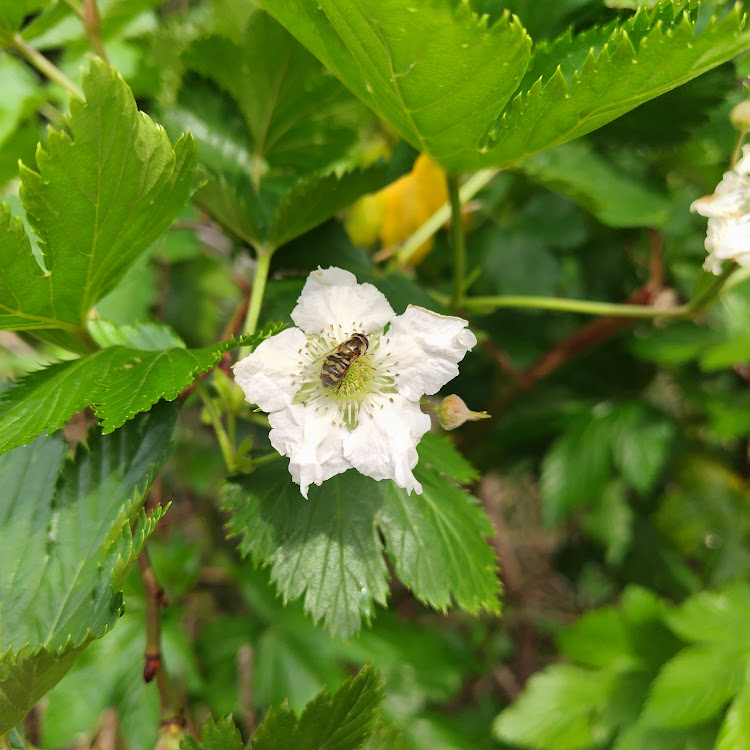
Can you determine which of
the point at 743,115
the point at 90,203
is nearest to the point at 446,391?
the point at 743,115

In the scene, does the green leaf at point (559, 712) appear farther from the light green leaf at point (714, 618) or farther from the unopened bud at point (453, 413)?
the unopened bud at point (453, 413)

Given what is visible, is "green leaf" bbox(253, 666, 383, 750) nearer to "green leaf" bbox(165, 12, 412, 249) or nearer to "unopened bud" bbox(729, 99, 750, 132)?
"green leaf" bbox(165, 12, 412, 249)

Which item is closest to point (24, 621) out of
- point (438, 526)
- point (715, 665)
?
point (438, 526)

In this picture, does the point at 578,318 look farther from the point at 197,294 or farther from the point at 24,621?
the point at 24,621

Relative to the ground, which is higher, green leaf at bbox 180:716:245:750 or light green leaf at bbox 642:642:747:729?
green leaf at bbox 180:716:245:750

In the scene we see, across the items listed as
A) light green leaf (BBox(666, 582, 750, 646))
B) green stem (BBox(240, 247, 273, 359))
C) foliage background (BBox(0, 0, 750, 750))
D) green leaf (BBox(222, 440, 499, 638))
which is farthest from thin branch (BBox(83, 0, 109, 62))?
light green leaf (BBox(666, 582, 750, 646))

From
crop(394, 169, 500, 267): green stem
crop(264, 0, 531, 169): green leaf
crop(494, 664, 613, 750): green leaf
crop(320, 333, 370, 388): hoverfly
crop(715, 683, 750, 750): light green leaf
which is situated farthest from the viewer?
crop(494, 664, 613, 750): green leaf

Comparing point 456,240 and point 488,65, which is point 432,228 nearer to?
point 456,240
